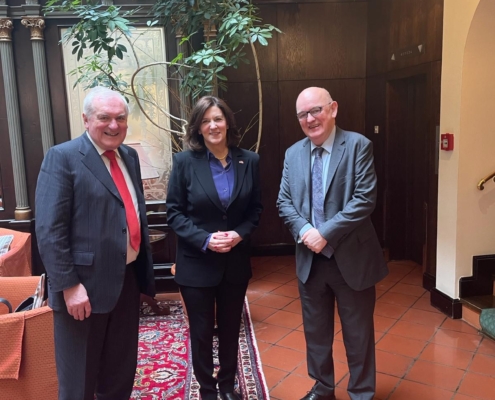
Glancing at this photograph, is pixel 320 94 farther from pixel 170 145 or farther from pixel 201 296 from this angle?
pixel 170 145

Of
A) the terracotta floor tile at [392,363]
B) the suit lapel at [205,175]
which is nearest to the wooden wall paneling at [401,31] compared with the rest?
the terracotta floor tile at [392,363]

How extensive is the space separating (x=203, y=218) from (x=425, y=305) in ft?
8.01

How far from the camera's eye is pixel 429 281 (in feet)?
13.1

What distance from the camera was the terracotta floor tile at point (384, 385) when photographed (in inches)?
99.5

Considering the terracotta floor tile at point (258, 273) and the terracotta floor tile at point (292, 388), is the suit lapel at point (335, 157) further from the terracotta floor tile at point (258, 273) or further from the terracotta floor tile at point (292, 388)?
the terracotta floor tile at point (258, 273)

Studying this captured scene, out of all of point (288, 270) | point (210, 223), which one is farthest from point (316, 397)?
point (288, 270)

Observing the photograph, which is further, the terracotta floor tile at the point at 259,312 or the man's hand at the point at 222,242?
the terracotta floor tile at the point at 259,312

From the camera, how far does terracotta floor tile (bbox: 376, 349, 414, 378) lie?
9.11ft

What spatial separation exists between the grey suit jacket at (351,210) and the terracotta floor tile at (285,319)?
4.76 ft

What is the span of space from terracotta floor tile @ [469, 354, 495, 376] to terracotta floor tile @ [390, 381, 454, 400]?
358 millimetres

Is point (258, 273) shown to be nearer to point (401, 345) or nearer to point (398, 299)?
point (398, 299)

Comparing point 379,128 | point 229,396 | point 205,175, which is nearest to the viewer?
point 205,175

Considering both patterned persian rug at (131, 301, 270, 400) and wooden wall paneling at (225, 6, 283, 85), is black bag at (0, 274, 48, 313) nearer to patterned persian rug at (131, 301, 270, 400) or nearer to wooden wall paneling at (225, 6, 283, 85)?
patterned persian rug at (131, 301, 270, 400)

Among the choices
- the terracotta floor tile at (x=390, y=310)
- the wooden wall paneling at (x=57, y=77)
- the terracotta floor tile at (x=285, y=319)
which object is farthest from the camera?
the wooden wall paneling at (x=57, y=77)
